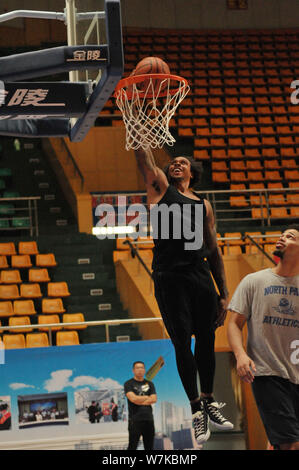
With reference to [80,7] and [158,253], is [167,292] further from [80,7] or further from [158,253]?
[80,7]

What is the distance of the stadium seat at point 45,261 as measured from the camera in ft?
38.7

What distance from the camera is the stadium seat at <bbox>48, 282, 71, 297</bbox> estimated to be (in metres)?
11.2

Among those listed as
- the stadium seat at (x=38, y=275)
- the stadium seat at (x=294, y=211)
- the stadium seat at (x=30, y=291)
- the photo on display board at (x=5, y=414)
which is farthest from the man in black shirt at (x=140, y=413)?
the stadium seat at (x=294, y=211)

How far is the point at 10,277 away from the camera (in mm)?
11406

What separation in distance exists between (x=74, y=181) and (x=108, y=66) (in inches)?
425

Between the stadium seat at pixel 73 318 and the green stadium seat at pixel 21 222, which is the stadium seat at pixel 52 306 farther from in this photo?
the green stadium seat at pixel 21 222

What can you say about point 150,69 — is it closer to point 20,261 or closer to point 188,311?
point 188,311

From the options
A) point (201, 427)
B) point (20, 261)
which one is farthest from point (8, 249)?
point (201, 427)

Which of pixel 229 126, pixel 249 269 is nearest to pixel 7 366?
pixel 249 269

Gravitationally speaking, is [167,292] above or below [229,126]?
below

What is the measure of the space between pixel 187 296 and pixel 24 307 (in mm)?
6472

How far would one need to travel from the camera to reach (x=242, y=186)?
15.7m

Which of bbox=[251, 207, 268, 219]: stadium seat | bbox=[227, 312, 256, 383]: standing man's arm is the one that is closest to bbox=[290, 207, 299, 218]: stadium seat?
bbox=[251, 207, 268, 219]: stadium seat

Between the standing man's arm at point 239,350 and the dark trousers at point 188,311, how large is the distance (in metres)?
0.15
